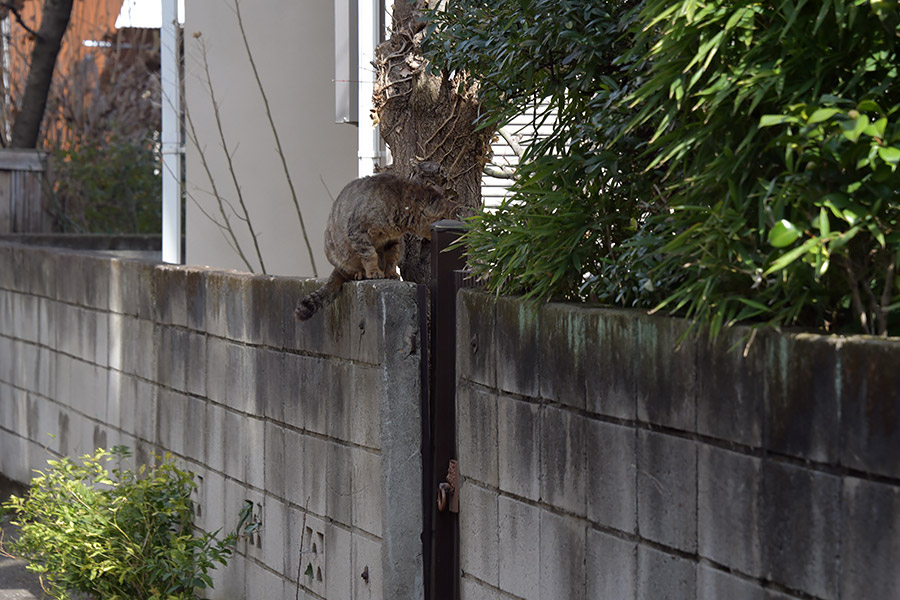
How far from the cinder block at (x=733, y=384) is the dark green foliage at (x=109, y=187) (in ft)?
41.7

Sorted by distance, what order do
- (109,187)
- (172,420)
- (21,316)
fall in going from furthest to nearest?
(109,187)
(21,316)
(172,420)

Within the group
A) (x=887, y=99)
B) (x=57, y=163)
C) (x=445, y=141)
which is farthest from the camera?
(x=57, y=163)

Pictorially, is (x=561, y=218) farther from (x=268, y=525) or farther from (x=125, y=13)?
(x=125, y=13)

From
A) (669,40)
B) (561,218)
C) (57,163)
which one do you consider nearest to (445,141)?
(561,218)

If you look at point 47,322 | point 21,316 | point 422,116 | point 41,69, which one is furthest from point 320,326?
point 41,69

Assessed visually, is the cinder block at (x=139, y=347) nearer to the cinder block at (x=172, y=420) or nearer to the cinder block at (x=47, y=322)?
the cinder block at (x=172, y=420)

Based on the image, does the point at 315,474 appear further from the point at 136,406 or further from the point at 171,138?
the point at 171,138

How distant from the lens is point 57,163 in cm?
1501

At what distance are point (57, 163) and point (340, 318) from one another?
11.9 metres

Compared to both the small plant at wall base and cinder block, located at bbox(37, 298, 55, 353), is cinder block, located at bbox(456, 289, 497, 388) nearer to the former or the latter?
the small plant at wall base

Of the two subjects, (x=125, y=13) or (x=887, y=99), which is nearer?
(x=887, y=99)

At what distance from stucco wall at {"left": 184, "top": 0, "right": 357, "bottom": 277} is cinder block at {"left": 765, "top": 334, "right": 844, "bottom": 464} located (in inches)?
220

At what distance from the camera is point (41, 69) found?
44.9ft

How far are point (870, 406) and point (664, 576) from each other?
0.83 meters
